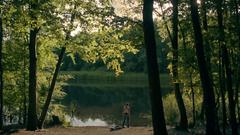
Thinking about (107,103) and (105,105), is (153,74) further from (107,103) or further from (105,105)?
(107,103)

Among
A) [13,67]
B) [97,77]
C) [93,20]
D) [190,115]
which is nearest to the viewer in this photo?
[93,20]

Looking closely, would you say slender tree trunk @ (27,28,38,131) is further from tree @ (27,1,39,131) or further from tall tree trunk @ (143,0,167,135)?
tall tree trunk @ (143,0,167,135)

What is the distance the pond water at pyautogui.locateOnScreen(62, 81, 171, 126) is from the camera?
6097 centimetres

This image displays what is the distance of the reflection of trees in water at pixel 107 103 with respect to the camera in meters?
65.0

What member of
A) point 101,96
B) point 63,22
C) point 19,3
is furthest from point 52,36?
point 101,96

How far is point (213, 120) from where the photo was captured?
65.1 feet

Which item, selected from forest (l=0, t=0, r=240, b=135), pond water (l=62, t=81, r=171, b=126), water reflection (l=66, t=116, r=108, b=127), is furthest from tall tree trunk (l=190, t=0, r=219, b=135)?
water reflection (l=66, t=116, r=108, b=127)

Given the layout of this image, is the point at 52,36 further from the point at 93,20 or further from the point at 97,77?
the point at 97,77

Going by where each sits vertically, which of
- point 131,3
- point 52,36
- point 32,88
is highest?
point 131,3

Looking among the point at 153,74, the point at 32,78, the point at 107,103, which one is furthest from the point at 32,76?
the point at 107,103

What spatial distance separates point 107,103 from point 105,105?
3.14m

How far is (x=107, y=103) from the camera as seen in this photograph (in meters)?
84.4

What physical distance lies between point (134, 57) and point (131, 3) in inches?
5061

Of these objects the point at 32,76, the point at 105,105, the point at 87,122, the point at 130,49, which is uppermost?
the point at 130,49
